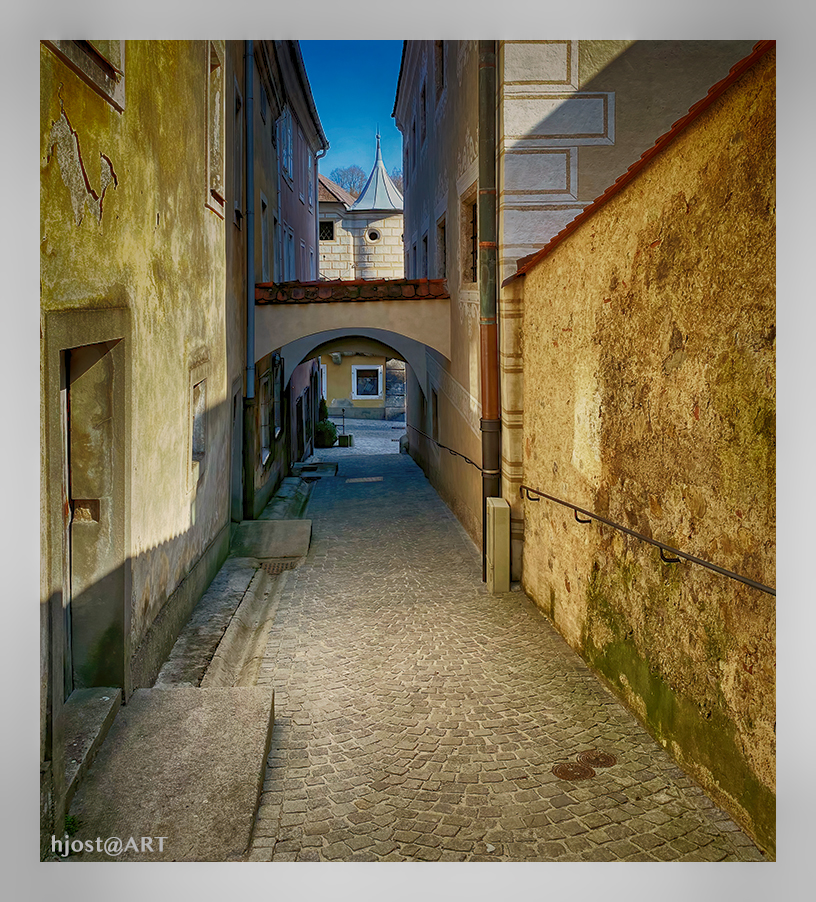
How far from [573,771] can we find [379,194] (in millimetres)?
32428

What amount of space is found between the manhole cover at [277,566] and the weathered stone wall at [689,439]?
3652mm

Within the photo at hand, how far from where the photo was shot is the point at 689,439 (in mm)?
4242

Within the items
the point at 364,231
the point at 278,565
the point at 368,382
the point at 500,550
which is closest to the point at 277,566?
the point at 278,565

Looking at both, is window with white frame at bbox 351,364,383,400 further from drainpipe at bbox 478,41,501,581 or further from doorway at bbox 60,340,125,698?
doorway at bbox 60,340,125,698

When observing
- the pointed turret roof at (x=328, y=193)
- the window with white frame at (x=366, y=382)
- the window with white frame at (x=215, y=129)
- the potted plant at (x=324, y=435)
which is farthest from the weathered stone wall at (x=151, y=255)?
the window with white frame at (x=366, y=382)

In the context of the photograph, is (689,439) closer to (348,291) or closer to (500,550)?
(500,550)

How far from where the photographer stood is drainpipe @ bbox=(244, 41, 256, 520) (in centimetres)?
1102

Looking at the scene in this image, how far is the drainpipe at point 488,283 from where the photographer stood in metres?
8.39

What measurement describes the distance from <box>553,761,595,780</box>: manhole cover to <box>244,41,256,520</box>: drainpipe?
294 inches
